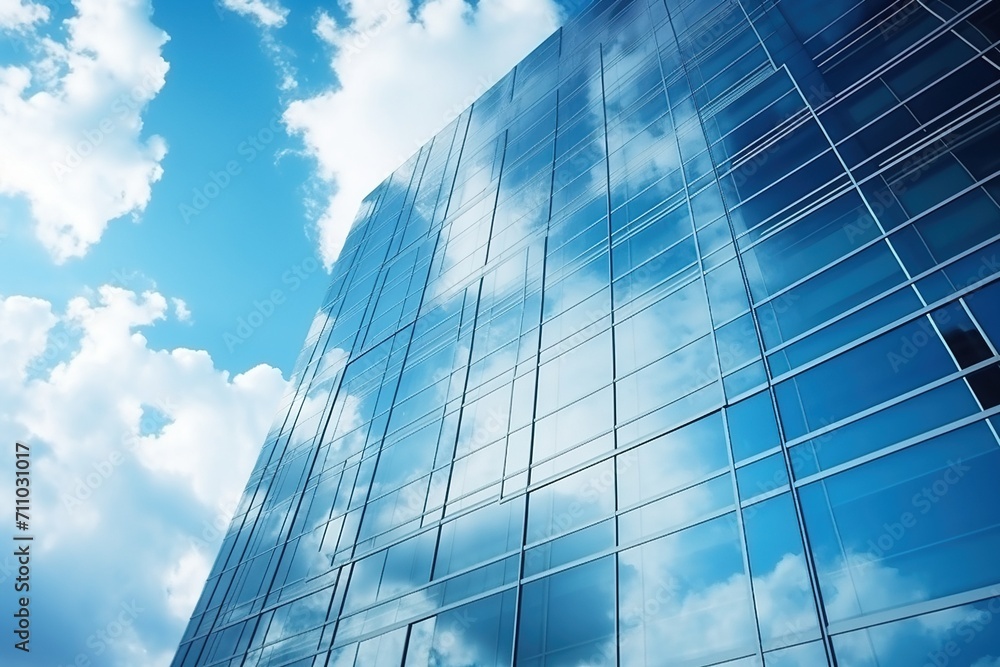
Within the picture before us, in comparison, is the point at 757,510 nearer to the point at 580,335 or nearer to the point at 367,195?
the point at 580,335

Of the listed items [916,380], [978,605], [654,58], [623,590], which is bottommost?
[978,605]

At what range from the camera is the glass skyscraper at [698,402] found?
8.77 meters

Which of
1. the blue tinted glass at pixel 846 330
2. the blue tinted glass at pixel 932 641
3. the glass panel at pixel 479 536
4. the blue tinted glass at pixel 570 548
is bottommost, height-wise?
the blue tinted glass at pixel 932 641

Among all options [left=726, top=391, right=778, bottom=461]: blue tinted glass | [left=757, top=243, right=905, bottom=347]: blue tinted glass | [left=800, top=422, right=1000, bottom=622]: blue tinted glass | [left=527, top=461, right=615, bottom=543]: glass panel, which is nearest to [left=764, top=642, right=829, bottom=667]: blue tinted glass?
[left=800, top=422, right=1000, bottom=622]: blue tinted glass

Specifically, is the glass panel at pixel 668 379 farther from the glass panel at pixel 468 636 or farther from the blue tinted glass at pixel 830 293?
the glass panel at pixel 468 636

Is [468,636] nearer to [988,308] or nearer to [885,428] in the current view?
[885,428]

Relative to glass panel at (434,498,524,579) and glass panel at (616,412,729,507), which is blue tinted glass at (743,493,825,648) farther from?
glass panel at (434,498,524,579)

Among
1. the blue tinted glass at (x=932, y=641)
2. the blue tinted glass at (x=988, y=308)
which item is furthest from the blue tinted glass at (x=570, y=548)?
the blue tinted glass at (x=988, y=308)

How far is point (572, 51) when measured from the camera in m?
32.3

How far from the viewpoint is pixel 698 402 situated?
488 inches

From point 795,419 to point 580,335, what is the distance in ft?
23.5

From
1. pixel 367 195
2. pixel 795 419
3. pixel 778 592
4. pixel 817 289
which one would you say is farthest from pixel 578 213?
pixel 367 195

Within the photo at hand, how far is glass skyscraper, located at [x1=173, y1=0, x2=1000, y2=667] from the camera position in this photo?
8773mm

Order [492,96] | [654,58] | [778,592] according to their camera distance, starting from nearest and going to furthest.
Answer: [778,592] < [654,58] < [492,96]
